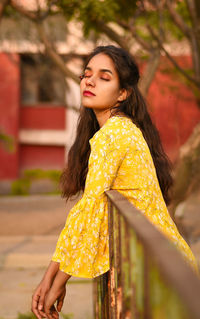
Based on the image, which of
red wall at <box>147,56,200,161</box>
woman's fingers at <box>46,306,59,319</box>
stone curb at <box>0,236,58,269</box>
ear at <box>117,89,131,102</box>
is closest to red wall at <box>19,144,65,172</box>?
red wall at <box>147,56,200,161</box>

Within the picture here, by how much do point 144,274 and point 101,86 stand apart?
3.74ft

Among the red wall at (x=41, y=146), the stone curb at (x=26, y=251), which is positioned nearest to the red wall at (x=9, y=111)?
the red wall at (x=41, y=146)

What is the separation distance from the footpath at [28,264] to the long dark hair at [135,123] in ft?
7.03

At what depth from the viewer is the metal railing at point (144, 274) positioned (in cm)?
65

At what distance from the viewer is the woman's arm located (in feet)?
5.71

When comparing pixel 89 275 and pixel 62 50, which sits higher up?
pixel 62 50

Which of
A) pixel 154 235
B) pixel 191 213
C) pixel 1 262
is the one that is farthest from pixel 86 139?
pixel 191 213

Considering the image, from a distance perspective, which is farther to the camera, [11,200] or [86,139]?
[11,200]

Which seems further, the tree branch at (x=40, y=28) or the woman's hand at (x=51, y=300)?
the tree branch at (x=40, y=28)

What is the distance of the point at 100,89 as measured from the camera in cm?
202

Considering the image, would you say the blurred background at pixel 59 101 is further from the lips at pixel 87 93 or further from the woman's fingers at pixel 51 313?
the woman's fingers at pixel 51 313

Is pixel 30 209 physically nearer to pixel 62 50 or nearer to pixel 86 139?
pixel 62 50

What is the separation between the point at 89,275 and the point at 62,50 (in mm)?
15598

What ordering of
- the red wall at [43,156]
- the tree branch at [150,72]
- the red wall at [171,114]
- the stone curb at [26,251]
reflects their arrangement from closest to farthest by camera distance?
1. the stone curb at [26,251]
2. the tree branch at [150,72]
3. the red wall at [171,114]
4. the red wall at [43,156]
